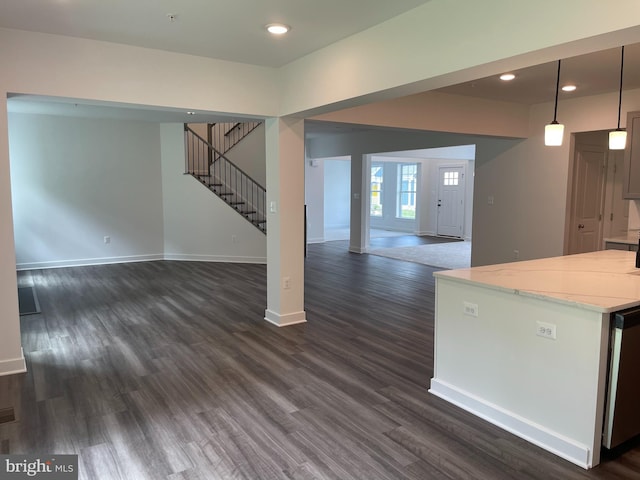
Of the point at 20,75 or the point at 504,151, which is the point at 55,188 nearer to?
the point at 20,75

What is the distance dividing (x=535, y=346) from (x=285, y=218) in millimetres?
2820

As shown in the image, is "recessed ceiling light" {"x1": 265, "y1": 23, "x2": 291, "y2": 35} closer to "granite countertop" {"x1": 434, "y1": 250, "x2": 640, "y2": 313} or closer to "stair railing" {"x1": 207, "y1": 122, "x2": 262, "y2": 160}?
"granite countertop" {"x1": 434, "y1": 250, "x2": 640, "y2": 313}

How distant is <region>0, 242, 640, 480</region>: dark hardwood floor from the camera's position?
2420mm

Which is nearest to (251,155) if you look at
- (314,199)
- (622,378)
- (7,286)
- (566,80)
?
(314,199)

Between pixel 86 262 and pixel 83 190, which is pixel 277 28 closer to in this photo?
pixel 83 190

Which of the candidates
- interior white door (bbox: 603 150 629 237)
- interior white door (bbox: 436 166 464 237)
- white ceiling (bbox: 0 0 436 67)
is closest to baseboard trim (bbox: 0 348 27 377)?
white ceiling (bbox: 0 0 436 67)

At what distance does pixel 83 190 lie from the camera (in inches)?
326

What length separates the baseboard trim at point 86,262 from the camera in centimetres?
800

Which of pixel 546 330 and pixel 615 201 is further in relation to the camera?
pixel 615 201

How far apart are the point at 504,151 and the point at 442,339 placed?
459cm

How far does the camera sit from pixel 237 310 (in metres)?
A: 5.46

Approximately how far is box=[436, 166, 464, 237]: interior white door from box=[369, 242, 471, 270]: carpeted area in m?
1.36

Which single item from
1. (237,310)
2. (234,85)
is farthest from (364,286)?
(234,85)

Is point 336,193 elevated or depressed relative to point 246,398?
elevated
